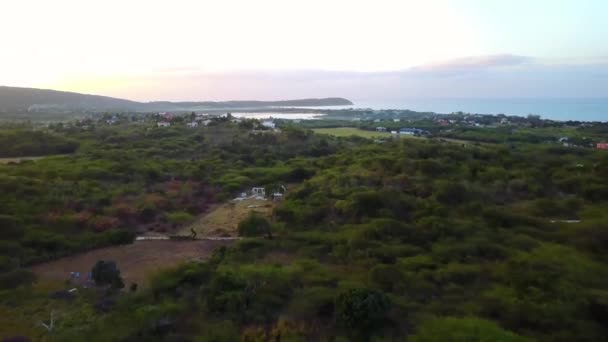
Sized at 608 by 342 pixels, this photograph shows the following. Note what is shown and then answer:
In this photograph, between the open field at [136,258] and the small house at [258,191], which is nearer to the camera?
the open field at [136,258]

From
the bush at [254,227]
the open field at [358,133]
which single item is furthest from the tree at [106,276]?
the open field at [358,133]

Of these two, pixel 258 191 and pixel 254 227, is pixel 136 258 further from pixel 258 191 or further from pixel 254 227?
pixel 258 191

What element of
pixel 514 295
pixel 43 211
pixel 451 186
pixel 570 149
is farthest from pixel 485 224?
pixel 570 149

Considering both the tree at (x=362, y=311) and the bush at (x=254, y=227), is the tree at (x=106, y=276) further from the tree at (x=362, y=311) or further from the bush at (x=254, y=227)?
the tree at (x=362, y=311)

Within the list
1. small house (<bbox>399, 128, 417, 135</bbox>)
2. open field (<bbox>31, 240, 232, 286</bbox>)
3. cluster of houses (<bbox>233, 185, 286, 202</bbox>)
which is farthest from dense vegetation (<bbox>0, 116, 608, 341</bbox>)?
small house (<bbox>399, 128, 417, 135</bbox>)

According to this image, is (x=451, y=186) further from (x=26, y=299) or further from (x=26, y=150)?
(x=26, y=150)

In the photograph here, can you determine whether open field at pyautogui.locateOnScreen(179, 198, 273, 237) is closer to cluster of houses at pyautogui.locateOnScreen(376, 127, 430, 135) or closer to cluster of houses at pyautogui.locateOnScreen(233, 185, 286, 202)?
cluster of houses at pyautogui.locateOnScreen(233, 185, 286, 202)

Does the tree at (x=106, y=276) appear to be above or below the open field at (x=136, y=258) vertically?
above
